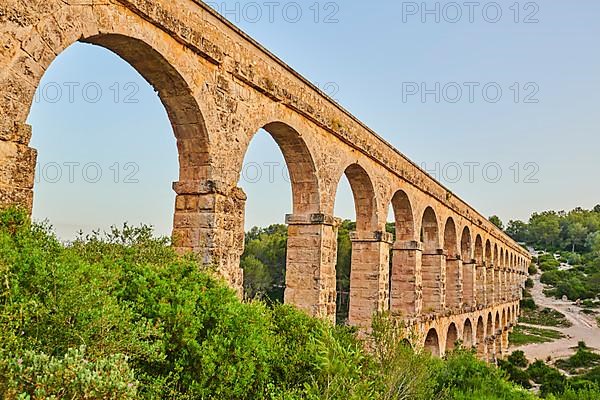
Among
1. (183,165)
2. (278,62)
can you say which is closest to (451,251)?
(278,62)

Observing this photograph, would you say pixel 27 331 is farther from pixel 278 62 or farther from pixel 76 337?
pixel 278 62

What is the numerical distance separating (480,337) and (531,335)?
1440 cm

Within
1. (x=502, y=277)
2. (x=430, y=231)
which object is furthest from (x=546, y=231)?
(x=430, y=231)

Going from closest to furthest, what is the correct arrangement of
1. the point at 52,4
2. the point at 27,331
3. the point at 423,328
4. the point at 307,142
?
the point at 27,331 → the point at 52,4 → the point at 307,142 → the point at 423,328

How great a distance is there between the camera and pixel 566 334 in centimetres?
3516

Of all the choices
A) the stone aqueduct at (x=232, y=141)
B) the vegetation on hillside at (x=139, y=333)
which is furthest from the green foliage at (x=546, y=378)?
the vegetation on hillside at (x=139, y=333)

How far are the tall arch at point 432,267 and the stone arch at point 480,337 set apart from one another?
24.0 feet

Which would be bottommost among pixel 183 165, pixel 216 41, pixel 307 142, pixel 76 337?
pixel 76 337

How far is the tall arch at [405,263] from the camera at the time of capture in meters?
13.7

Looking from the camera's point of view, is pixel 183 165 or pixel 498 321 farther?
pixel 498 321

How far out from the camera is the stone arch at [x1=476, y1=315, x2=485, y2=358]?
22484 mm

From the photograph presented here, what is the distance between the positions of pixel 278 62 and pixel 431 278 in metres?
9.96

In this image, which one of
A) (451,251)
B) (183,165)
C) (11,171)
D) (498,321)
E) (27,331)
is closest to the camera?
(27,331)

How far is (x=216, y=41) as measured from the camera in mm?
6797
